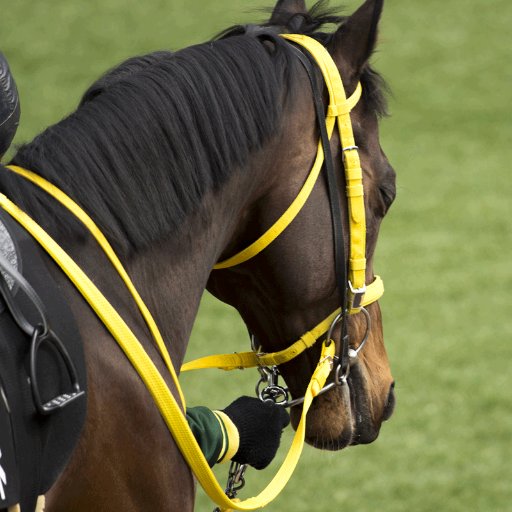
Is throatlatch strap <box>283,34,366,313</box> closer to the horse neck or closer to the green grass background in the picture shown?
the horse neck

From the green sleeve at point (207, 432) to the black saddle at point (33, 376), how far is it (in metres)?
0.46

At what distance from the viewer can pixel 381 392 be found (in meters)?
2.60

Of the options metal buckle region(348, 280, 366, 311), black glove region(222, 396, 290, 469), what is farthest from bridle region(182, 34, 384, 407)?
black glove region(222, 396, 290, 469)

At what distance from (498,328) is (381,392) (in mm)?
3906

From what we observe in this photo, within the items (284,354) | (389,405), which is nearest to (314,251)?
(284,354)

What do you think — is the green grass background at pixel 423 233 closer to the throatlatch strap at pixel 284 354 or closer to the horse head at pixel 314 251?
the horse head at pixel 314 251

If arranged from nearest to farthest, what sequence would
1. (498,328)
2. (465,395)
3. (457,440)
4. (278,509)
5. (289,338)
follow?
(289,338) → (278,509) → (457,440) → (465,395) → (498,328)

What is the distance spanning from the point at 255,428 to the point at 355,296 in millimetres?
400

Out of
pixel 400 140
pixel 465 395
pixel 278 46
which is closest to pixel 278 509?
pixel 465 395

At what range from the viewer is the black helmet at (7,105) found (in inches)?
79.4

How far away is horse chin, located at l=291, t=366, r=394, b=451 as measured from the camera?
2527mm

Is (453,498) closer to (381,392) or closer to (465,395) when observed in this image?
(465,395)

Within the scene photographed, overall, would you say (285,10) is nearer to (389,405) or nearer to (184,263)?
(184,263)

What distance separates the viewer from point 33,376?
5.61ft
